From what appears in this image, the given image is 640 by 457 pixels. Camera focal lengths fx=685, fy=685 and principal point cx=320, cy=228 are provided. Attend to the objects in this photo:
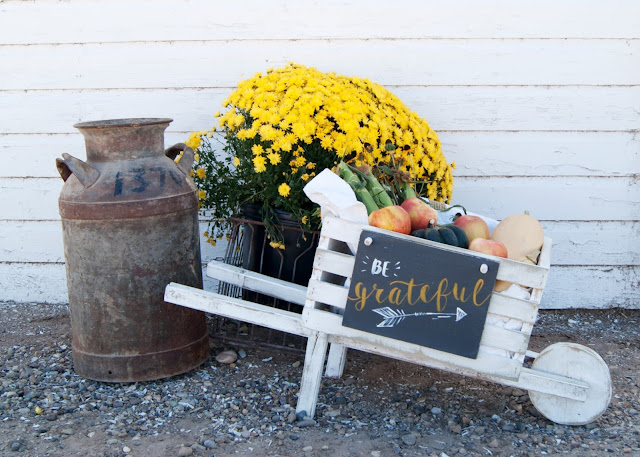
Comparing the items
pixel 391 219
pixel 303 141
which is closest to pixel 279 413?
pixel 391 219

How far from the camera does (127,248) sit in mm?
2809

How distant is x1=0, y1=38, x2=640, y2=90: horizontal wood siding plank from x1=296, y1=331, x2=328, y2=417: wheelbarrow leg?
168cm

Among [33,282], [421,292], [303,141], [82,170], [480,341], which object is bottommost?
[33,282]

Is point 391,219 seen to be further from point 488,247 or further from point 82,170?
point 82,170

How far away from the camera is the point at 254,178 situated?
9.89 ft

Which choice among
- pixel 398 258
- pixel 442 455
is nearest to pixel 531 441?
pixel 442 455

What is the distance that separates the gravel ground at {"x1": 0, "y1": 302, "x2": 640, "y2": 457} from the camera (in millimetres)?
2432

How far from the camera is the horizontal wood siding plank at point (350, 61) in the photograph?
3.66 metres

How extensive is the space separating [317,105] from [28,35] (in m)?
1.81

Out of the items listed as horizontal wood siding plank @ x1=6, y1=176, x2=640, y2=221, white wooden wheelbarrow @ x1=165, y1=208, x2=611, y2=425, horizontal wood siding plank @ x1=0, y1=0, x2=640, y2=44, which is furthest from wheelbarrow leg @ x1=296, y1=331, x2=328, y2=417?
horizontal wood siding plank @ x1=0, y1=0, x2=640, y2=44

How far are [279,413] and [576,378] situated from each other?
1.14 meters

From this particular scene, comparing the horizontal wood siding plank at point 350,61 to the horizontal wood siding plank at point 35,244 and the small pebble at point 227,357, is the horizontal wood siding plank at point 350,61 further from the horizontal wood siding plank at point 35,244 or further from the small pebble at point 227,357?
the small pebble at point 227,357

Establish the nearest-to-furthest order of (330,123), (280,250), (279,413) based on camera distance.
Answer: (279,413) < (330,123) < (280,250)

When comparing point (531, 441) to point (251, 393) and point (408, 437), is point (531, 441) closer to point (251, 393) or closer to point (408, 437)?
point (408, 437)
